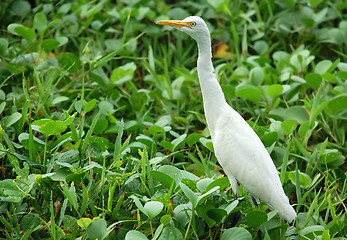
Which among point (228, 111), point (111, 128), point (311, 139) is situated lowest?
point (311, 139)

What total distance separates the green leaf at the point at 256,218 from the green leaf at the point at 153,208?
0.38 metres

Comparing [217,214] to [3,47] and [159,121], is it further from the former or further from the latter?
[3,47]

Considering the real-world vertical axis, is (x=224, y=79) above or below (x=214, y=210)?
below

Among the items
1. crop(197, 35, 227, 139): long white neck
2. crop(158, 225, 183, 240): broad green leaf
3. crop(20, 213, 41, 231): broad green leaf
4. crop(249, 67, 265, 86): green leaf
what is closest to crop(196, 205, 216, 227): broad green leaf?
crop(158, 225, 183, 240): broad green leaf

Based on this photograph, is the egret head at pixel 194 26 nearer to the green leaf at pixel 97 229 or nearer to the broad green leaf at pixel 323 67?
the green leaf at pixel 97 229

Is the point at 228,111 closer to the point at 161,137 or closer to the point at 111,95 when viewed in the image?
the point at 161,137

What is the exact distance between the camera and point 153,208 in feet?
6.98

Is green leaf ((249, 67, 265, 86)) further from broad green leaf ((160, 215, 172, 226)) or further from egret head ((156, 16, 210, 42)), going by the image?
broad green leaf ((160, 215, 172, 226))

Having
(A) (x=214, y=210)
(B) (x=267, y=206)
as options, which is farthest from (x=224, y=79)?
(A) (x=214, y=210)

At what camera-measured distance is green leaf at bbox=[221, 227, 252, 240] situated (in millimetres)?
2168

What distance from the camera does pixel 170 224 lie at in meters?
2.19

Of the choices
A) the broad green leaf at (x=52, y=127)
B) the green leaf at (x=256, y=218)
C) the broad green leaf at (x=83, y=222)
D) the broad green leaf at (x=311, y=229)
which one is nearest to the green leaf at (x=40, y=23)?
the broad green leaf at (x=52, y=127)

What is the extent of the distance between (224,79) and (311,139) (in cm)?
76

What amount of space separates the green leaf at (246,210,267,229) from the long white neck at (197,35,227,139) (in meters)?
0.51
